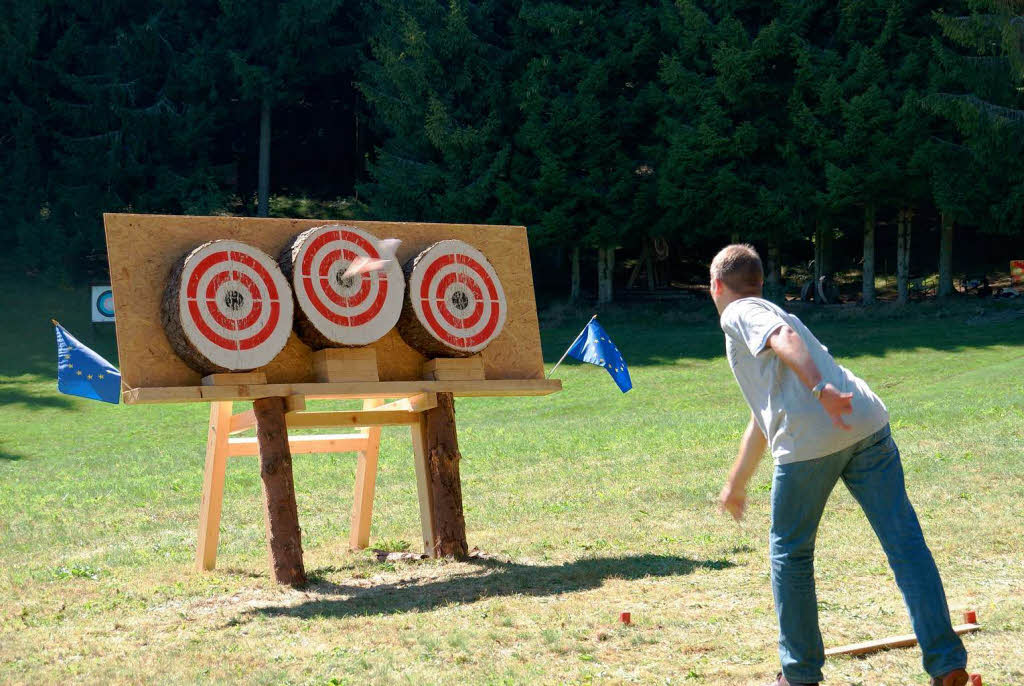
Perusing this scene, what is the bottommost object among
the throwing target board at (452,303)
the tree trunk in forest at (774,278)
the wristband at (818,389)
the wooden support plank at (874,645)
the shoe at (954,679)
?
the wooden support plank at (874,645)

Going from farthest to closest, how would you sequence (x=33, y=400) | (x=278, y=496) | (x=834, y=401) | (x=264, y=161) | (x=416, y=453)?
(x=264, y=161), (x=33, y=400), (x=416, y=453), (x=278, y=496), (x=834, y=401)

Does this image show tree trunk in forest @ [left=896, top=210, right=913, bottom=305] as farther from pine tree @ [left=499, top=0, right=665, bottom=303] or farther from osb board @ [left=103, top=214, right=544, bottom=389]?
osb board @ [left=103, top=214, right=544, bottom=389]

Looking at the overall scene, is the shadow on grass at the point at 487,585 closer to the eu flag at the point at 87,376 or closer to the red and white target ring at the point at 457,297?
the red and white target ring at the point at 457,297

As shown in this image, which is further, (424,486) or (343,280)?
(424,486)

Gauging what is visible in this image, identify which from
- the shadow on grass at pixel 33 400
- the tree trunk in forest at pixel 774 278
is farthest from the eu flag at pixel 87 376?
the tree trunk in forest at pixel 774 278

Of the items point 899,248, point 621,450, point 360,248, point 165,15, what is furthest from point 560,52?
point 360,248

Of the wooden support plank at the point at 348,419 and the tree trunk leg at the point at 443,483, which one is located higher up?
the wooden support plank at the point at 348,419

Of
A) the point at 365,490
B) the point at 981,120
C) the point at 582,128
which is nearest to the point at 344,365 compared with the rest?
the point at 365,490

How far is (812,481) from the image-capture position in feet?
13.4

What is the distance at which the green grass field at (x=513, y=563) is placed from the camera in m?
5.30

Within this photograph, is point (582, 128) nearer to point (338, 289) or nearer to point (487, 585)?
point (338, 289)

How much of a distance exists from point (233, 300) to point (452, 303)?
65.3 inches

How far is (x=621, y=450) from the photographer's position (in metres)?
14.1

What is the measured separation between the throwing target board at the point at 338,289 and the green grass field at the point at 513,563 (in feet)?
5.76
